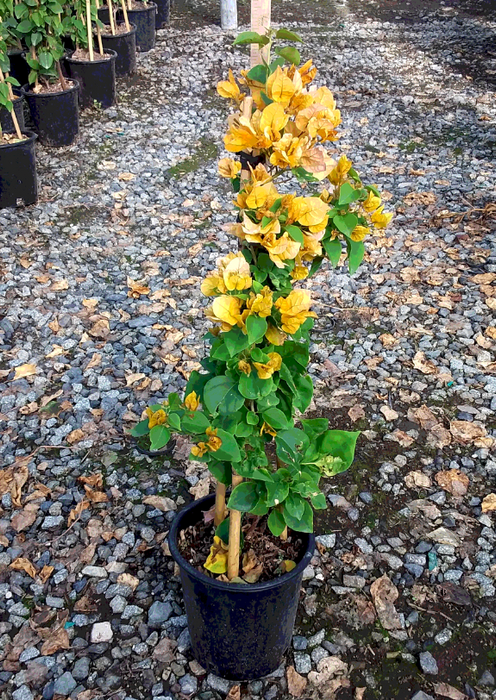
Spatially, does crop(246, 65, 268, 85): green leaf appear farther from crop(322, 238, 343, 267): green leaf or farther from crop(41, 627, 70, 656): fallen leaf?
crop(41, 627, 70, 656): fallen leaf

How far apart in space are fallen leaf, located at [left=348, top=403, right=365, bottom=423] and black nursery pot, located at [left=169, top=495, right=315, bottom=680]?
42.2 inches

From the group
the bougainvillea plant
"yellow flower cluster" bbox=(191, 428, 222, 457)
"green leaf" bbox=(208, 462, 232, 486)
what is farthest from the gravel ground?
"yellow flower cluster" bbox=(191, 428, 222, 457)

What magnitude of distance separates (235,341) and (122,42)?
613cm

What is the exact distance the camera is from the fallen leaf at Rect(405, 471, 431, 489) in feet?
8.85

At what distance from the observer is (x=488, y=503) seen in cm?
261

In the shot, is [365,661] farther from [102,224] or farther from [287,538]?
[102,224]

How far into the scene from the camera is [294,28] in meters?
8.55

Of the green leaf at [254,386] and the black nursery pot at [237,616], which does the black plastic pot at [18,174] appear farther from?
the green leaf at [254,386]

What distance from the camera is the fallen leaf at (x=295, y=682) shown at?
202 cm

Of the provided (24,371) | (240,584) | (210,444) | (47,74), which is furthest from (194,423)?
(47,74)

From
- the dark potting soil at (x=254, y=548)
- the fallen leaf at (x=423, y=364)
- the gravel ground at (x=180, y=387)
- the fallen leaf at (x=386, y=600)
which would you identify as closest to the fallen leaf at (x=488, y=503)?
the gravel ground at (x=180, y=387)

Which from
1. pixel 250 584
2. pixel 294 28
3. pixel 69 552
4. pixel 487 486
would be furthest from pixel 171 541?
pixel 294 28

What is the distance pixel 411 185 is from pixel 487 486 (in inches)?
117

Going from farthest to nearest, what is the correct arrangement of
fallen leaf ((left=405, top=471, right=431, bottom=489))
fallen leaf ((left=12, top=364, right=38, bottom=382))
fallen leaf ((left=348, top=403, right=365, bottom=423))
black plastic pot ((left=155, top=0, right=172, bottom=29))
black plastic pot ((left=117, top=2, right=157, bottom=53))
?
1. black plastic pot ((left=155, top=0, right=172, bottom=29))
2. black plastic pot ((left=117, top=2, right=157, bottom=53))
3. fallen leaf ((left=12, top=364, right=38, bottom=382))
4. fallen leaf ((left=348, top=403, right=365, bottom=423))
5. fallen leaf ((left=405, top=471, right=431, bottom=489))
